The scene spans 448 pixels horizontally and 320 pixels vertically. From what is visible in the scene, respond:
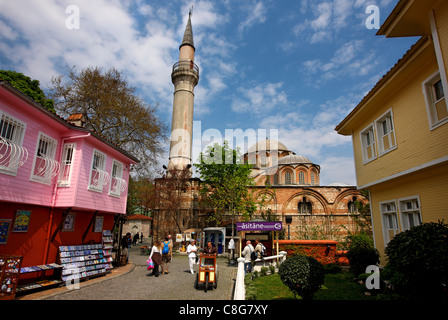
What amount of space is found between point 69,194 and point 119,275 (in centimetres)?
449

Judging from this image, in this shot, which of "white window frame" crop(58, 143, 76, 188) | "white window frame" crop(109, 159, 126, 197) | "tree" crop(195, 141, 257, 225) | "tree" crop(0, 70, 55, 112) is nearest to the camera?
"white window frame" crop(58, 143, 76, 188)

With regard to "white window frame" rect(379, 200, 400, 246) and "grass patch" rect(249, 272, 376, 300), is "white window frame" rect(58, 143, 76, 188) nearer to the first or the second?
"grass patch" rect(249, 272, 376, 300)

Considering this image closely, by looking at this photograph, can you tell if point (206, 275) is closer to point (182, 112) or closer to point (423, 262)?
point (423, 262)

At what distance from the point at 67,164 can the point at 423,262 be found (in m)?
12.0

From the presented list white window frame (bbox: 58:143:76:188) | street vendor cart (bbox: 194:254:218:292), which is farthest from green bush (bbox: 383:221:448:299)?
white window frame (bbox: 58:143:76:188)

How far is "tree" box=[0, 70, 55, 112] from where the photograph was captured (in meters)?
15.3

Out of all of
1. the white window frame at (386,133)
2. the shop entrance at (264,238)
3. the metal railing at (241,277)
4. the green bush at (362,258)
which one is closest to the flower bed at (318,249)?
the metal railing at (241,277)

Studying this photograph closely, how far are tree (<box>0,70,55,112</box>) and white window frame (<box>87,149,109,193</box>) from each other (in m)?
5.94

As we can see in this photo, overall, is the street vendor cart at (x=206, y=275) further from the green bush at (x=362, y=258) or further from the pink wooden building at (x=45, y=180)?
the green bush at (x=362, y=258)

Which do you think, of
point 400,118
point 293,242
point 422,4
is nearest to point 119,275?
point 293,242

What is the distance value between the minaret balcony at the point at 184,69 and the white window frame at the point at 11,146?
25.4 metres

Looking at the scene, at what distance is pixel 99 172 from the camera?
478 inches

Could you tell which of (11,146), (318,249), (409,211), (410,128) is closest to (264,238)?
(318,249)
